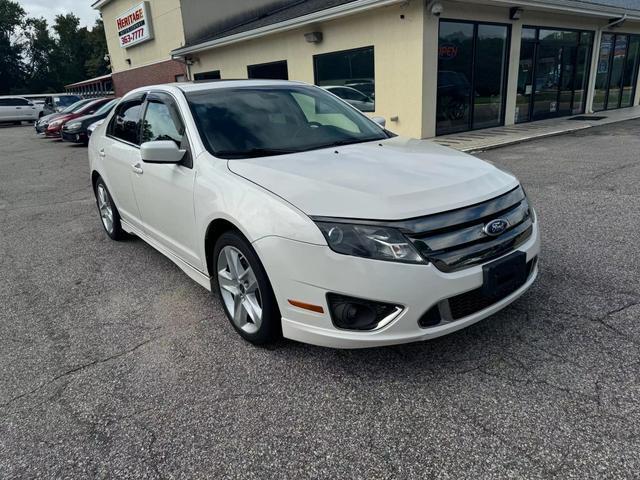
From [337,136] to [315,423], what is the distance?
2138 millimetres

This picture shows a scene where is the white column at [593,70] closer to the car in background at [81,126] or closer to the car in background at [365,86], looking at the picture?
the car in background at [365,86]

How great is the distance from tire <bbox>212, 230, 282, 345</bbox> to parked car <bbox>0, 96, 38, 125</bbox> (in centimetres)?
3157

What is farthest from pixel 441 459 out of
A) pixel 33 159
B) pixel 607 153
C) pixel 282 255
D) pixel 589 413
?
pixel 33 159

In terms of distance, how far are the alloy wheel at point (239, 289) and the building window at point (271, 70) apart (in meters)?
12.7

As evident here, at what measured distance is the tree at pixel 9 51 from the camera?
2174 inches

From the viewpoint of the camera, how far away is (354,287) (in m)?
2.29

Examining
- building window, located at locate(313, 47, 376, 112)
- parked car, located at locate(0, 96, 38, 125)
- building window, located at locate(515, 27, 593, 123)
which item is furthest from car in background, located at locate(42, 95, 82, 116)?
building window, located at locate(515, 27, 593, 123)

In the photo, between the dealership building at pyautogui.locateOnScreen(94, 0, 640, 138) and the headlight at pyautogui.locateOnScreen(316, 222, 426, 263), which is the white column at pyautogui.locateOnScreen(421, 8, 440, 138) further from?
the headlight at pyautogui.locateOnScreen(316, 222, 426, 263)

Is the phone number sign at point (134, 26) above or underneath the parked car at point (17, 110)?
above

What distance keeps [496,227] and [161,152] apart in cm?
216

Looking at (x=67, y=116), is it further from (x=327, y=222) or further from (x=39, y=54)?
(x=39, y=54)

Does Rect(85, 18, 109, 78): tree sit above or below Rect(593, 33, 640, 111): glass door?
above

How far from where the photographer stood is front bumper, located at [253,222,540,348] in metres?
2.26

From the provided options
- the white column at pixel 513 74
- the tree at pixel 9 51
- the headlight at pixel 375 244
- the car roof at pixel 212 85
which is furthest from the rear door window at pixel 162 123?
the tree at pixel 9 51
